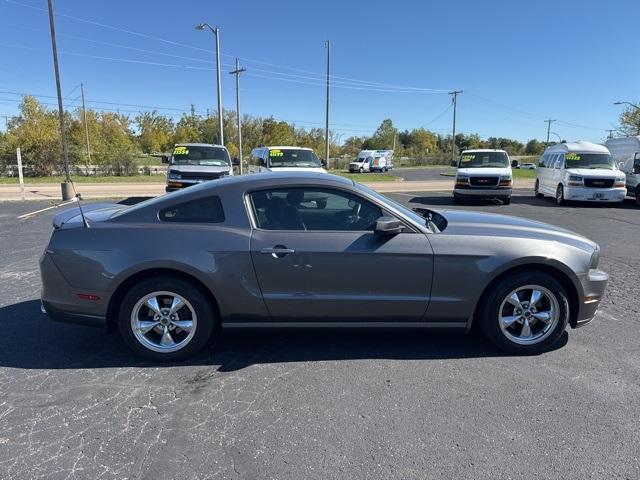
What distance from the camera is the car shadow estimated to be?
3.78m

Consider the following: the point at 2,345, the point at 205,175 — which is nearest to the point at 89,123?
the point at 205,175

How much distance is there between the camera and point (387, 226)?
11.8ft

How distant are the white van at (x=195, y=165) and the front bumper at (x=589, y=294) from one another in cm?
1228

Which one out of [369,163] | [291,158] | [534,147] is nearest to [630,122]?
[369,163]

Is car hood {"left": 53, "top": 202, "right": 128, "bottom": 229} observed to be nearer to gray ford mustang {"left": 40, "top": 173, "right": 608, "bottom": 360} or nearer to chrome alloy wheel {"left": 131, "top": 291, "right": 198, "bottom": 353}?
gray ford mustang {"left": 40, "top": 173, "right": 608, "bottom": 360}

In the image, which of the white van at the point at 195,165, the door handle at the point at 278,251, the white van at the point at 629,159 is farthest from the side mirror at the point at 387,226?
the white van at the point at 629,159

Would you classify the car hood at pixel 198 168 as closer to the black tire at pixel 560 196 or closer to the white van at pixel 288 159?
the white van at pixel 288 159

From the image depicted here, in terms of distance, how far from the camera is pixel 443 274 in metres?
3.67

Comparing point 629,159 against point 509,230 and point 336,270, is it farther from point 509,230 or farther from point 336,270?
point 336,270

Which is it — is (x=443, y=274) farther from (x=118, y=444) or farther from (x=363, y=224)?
(x=118, y=444)

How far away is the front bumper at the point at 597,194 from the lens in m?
15.8

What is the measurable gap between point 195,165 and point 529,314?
524 inches

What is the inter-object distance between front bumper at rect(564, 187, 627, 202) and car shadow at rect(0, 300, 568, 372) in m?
13.6

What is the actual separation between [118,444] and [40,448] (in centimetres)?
42
